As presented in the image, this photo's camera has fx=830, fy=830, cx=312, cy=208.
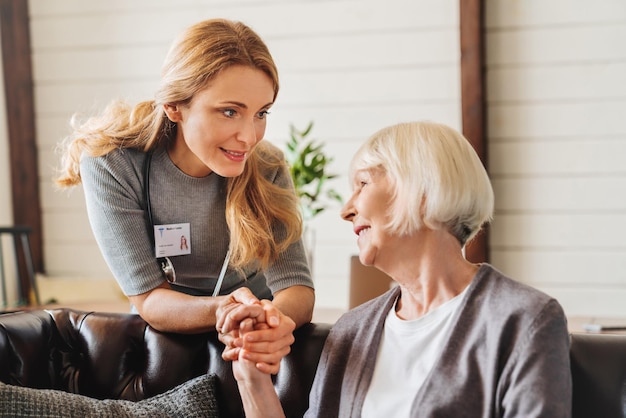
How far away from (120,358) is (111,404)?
0.22 metres

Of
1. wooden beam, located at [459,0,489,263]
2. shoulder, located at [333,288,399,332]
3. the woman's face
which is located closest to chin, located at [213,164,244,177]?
the woman's face

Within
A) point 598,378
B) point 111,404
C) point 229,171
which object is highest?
point 229,171

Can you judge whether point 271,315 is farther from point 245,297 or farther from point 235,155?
point 235,155

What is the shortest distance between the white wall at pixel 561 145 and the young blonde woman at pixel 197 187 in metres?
2.52

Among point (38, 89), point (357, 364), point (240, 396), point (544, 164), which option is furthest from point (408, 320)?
point (38, 89)

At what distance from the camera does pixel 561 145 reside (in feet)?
14.0

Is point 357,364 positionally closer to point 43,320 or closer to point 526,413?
point 526,413

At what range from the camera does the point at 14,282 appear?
16.6 feet

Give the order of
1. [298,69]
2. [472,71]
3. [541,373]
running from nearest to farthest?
[541,373]
[472,71]
[298,69]

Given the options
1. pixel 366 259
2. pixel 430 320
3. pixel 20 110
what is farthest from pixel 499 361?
pixel 20 110

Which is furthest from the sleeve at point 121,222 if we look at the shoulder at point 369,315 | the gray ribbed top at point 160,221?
the shoulder at point 369,315

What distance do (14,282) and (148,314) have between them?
3.49 meters

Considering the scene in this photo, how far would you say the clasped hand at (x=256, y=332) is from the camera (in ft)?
5.33

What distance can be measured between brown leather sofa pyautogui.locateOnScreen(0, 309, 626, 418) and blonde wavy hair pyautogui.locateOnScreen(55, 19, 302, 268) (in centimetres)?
25
